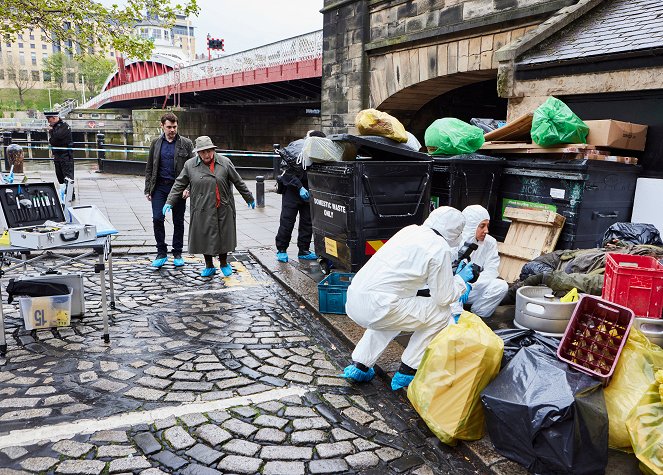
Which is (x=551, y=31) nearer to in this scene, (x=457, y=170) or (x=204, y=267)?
(x=457, y=170)

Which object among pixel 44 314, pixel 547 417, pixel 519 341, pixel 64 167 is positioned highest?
pixel 64 167

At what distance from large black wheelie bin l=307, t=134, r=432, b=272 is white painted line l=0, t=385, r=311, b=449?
2009mm

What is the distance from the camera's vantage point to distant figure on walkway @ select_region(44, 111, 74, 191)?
40.3ft

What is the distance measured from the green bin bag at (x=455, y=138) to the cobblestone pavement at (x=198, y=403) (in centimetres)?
256

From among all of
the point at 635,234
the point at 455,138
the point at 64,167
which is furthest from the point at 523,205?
the point at 64,167

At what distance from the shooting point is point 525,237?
5.57 meters

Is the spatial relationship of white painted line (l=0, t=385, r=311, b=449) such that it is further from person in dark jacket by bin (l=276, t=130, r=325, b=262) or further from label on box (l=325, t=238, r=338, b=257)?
person in dark jacket by bin (l=276, t=130, r=325, b=262)

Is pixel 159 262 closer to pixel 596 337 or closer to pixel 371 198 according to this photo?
pixel 371 198

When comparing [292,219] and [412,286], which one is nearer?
[412,286]

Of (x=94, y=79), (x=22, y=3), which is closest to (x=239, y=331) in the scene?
(x=22, y=3)

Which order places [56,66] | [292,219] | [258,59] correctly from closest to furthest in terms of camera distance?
1. [292,219]
2. [258,59]
3. [56,66]

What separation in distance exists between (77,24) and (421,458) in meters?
12.9

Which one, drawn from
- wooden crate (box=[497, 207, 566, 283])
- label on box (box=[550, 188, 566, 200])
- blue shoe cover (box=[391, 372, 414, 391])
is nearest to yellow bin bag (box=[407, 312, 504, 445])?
blue shoe cover (box=[391, 372, 414, 391])

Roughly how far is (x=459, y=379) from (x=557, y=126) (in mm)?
3518
